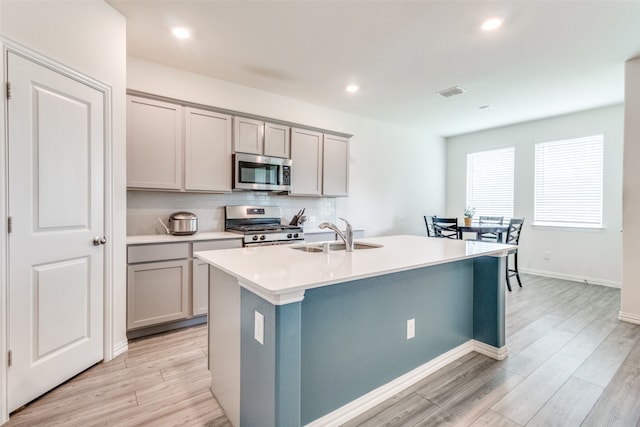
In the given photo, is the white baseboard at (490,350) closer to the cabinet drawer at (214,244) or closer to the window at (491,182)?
the cabinet drawer at (214,244)

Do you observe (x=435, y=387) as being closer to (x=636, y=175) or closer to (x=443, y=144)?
(x=636, y=175)

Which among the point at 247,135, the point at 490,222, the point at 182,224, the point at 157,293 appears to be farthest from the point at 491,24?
the point at 490,222

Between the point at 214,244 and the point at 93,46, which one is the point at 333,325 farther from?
the point at 93,46

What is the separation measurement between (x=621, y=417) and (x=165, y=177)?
377 centimetres

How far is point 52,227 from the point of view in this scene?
200 centimetres

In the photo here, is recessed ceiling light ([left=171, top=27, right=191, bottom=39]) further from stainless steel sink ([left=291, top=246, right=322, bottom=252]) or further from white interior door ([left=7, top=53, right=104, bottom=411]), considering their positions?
stainless steel sink ([left=291, top=246, right=322, bottom=252])

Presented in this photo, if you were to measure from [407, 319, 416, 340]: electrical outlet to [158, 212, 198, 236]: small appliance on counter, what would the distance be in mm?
2276

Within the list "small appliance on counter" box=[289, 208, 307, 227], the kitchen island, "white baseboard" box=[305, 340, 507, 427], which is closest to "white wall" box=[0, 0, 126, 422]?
the kitchen island

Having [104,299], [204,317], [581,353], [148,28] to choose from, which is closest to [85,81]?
[148,28]

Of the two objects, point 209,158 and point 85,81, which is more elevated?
point 85,81

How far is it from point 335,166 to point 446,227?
198cm

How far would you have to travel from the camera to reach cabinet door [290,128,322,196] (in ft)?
13.2

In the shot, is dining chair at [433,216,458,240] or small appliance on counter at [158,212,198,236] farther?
dining chair at [433,216,458,240]

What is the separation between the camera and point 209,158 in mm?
3363
